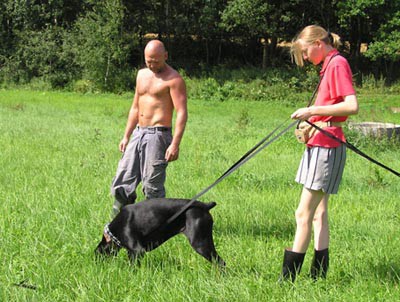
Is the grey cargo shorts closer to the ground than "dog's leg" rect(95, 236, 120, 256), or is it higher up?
higher up

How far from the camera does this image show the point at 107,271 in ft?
11.5

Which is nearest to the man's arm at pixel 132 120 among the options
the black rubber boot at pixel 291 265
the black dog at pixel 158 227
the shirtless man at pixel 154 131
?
the shirtless man at pixel 154 131

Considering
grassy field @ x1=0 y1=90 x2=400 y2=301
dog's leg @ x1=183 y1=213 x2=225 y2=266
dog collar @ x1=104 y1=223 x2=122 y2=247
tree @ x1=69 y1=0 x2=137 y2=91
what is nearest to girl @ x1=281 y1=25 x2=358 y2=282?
grassy field @ x1=0 y1=90 x2=400 y2=301

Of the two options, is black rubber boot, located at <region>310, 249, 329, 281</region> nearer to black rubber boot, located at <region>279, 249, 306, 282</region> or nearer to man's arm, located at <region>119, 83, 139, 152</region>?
black rubber boot, located at <region>279, 249, 306, 282</region>

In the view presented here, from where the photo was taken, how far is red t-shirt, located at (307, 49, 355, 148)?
3.26 meters

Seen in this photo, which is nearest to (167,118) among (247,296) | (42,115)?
(247,296)

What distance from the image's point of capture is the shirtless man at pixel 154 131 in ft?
15.0

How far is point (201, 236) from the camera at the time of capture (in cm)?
351

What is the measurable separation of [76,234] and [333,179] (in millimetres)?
2175

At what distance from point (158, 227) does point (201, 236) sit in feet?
1.03

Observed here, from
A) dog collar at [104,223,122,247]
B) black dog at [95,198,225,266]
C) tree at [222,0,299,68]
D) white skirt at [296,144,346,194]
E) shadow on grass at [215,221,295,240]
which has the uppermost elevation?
tree at [222,0,299,68]

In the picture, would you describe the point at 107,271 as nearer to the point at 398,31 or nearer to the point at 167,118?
the point at 167,118

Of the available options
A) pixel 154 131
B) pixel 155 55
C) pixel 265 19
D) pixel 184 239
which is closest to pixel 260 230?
pixel 184 239

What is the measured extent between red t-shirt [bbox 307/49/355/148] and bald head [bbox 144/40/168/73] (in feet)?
5.36
